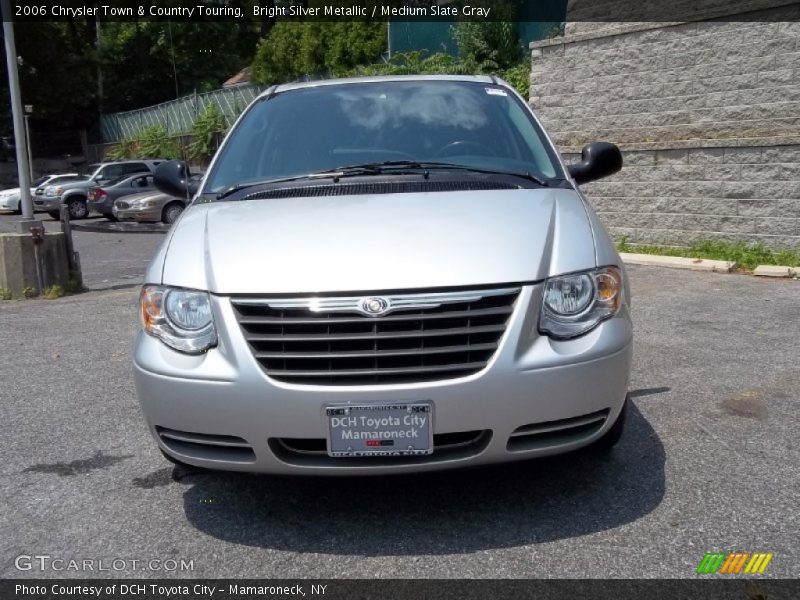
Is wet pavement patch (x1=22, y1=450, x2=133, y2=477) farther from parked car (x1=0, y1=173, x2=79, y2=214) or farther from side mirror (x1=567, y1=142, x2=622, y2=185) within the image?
parked car (x1=0, y1=173, x2=79, y2=214)

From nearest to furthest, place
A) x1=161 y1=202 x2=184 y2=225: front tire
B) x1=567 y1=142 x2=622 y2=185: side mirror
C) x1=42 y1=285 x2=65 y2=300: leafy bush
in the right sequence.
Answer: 1. x1=567 y1=142 x2=622 y2=185: side mirror
2. x1=42 y1=285 x2=65 y2=300: leafy bush
3. x1=161 y1=202 x2=184 y2=225: front tire

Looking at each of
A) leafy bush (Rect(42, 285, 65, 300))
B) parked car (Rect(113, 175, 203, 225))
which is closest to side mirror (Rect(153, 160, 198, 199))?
leafy bush (Rect(42, 285, 65, 300))

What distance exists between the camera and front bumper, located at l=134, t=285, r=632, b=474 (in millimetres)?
2955

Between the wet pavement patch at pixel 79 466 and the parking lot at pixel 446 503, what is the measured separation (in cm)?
1

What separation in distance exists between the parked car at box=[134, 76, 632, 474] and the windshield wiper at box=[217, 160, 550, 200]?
50 centimetres

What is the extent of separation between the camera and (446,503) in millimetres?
3461

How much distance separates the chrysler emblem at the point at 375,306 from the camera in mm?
2975

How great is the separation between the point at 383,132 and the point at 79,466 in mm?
2312

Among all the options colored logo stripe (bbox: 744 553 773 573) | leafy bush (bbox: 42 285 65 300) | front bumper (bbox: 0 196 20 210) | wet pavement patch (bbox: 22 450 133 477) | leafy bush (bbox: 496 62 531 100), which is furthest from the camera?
front bumper (bbox: 0 196 20 210)

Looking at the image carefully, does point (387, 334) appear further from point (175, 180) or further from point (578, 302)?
point (175, 180)

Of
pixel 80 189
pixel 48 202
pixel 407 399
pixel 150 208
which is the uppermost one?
pixel 407 399

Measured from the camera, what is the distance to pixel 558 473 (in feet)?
12.1

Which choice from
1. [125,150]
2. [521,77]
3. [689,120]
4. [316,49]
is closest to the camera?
[689,120]

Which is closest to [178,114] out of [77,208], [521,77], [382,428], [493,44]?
[77,208]
